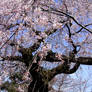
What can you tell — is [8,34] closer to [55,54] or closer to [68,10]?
[55,54]

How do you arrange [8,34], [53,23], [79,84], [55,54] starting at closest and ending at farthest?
[8,34]
[53,23]
[55,54]
[79,84]

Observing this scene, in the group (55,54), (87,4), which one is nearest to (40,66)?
(55,54)

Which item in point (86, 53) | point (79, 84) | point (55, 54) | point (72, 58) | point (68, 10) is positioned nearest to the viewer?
point (55, 54)

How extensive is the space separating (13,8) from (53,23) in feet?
2.82

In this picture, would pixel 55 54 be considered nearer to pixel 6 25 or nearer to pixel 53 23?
pixel 53 23

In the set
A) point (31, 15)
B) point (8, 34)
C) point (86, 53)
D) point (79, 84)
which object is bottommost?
point (79, 84)

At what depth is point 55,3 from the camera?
16.3 feet

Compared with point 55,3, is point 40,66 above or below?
below

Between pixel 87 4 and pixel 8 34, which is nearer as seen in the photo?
pixel 8 34

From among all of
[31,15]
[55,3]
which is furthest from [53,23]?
[55,3]

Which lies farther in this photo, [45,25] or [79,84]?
[79,84]

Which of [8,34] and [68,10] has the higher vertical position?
[68,10]

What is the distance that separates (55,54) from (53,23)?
2.73 feet

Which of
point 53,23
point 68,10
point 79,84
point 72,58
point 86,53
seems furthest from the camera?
point 79,84
